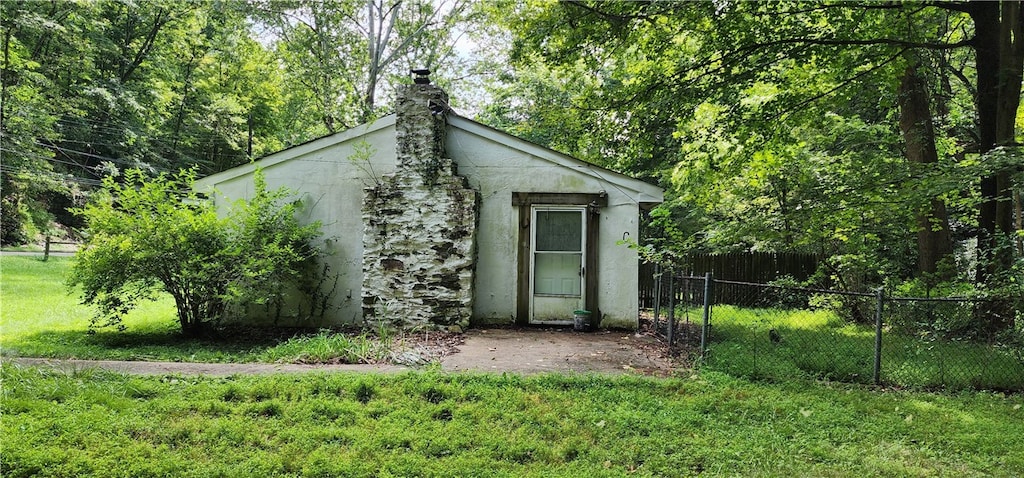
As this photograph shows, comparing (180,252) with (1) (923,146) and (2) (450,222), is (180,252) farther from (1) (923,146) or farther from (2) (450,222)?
(1) (923,146)

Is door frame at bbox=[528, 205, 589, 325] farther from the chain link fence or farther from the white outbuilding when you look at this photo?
the chain link fence

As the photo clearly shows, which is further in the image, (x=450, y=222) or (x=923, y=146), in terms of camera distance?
(x=923, y=146)

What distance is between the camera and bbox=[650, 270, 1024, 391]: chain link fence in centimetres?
563

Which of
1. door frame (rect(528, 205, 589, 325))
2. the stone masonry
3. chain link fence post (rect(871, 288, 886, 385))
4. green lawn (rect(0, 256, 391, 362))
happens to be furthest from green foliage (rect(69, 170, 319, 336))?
chain link fence post (rect(871, 288, 886, 385))

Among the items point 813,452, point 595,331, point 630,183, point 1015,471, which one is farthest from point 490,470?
point 630,183

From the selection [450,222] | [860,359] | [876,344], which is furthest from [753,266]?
[450,222]

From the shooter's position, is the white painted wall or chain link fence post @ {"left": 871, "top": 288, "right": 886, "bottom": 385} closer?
chain link fence post @ {"left": 871, "top": 288, "right": 886, "bottom": 385}

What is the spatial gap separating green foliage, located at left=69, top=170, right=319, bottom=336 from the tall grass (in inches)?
238

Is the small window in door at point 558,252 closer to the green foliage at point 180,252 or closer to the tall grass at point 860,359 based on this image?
the tall grass at point 860,359

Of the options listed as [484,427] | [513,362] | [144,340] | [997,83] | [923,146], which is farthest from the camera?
[923,146]

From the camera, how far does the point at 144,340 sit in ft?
23.7

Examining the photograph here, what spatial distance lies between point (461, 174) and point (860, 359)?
6.10 meters

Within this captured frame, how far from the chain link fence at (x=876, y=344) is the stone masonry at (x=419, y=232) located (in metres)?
3.17

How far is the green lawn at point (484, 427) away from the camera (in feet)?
10.9
